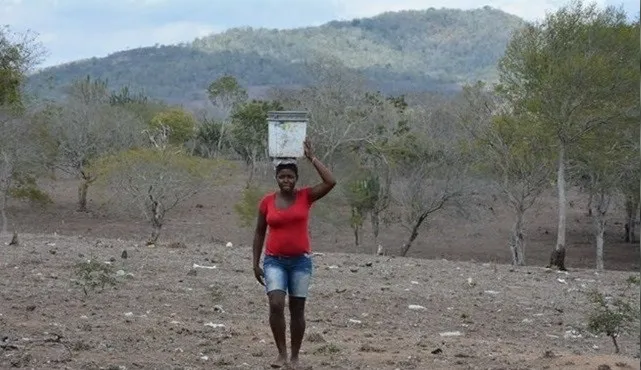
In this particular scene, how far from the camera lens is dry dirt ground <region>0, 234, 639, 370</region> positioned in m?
7.80

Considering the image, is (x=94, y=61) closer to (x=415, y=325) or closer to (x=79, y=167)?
(x=79, y=167)

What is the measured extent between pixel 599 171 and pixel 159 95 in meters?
132

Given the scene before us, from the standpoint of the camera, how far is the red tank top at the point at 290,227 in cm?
706

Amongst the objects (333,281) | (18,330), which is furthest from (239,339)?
(333,281)

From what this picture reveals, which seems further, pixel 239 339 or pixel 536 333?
pixel 536 333

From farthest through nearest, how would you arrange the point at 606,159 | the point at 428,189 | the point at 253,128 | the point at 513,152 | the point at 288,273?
the point at 253,128 < the point at 428,189 < the point at 513,152 < the point at 606,159 < the point at 288,273

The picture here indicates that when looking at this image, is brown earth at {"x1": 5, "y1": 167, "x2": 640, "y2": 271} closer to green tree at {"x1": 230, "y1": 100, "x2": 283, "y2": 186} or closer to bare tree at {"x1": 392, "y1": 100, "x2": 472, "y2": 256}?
bare tree at {"x1": 392, "y1": 100, "x2": 472, "y2": 256}

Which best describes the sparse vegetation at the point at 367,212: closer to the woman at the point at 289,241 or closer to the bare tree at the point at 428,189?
the bare tree at the point at 428,189

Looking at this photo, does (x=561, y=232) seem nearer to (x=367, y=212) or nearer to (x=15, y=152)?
(x=367, y=212)

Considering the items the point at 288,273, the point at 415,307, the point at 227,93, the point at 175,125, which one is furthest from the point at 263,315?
the point at 227,93

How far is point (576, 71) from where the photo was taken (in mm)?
20781

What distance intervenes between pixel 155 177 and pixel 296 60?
150 metres

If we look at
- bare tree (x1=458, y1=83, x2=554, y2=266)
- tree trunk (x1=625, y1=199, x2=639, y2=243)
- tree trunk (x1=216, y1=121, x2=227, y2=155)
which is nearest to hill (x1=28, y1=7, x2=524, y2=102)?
tree trunk (x1=216, y1=121, x2=227, y2=155)

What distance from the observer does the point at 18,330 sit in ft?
27.8
